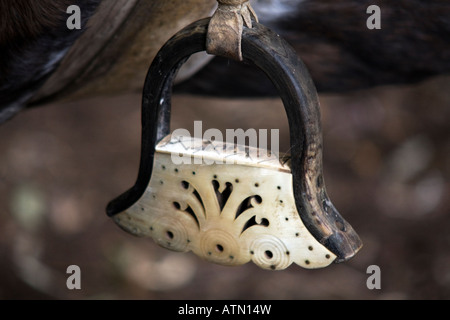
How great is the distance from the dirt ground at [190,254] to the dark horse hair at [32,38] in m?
0.93

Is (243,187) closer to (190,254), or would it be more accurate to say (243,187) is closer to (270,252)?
(270,252)

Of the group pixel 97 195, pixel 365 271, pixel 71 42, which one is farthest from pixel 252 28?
pixel 97 195

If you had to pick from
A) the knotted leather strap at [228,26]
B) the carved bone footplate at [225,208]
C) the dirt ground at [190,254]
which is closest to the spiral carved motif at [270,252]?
the carved bone footplate at [225,208]

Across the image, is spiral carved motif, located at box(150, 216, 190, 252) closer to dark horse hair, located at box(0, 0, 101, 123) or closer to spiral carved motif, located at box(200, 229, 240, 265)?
spiral carved motif, located at box(200, 229, 240, 265)

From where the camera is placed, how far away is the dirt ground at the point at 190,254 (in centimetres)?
147

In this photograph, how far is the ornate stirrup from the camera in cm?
52

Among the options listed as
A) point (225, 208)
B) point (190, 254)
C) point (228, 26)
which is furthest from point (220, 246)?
point (190, 254)

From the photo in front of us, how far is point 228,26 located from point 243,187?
0.15 metres

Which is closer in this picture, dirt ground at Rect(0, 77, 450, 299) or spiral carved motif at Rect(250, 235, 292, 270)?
spiral carved motif at Rect(250, 235, 292, 270)

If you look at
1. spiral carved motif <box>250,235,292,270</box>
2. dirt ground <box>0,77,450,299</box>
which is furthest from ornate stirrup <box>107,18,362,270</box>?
dirt ground <box>0,77,450,299</box>

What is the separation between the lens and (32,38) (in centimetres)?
55

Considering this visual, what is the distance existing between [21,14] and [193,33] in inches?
6.0

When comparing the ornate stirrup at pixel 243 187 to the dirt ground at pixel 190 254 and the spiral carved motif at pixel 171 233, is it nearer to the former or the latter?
the spiral carved motif at pixel 171 233

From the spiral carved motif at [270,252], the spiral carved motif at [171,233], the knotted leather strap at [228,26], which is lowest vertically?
the spiral carved motif at [270,252]
